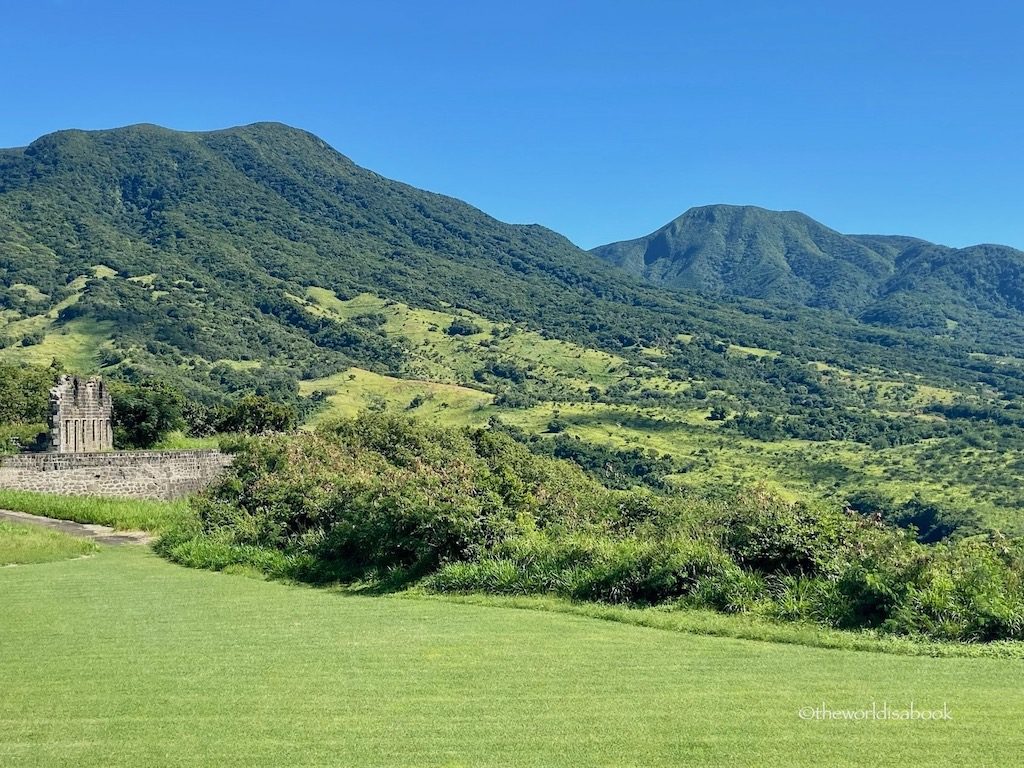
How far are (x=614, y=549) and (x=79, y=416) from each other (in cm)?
2142

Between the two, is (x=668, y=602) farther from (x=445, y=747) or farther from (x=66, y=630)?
(x=66, y=630)

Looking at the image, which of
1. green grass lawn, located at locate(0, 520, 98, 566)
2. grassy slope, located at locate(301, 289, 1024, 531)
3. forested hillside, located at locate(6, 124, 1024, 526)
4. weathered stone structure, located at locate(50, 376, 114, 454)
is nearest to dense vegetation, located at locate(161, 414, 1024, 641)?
green grass lawn, located at locate(0, 520, 98, 566)

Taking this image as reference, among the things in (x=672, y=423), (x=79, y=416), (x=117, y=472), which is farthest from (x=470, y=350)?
(x=117, y=472)

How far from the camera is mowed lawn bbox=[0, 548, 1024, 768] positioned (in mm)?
5496

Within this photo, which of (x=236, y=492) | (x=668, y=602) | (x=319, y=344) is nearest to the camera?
(x=668, y=602)

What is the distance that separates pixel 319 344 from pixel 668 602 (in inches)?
4481

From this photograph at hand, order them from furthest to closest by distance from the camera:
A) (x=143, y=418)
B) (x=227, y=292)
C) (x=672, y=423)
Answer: (x=227, y=292)
(x=672, y=423)
(x=143, y=418)

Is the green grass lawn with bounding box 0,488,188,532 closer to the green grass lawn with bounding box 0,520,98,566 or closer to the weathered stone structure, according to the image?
the green grass lawn with bounding box 0,520,98,566

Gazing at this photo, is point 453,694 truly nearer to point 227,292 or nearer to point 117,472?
point 117,472

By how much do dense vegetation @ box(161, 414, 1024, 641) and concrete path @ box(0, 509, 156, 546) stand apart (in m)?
1.59

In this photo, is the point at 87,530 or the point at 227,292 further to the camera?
the point at 227,292

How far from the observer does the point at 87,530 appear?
1797 centimetres

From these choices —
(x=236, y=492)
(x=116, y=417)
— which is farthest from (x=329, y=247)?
(x=236, y=492)

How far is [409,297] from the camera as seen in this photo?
15375cm
